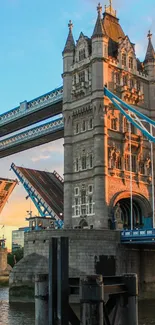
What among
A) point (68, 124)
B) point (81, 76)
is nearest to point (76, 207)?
point (68, 124)

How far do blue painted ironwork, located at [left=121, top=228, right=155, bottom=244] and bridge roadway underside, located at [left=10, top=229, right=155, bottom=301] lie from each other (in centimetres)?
71

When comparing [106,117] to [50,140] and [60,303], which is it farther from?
[60,303]

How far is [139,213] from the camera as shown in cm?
5238

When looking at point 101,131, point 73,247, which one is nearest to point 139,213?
point 101,131

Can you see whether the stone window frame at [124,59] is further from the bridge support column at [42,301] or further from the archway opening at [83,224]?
the bridge support column at [42,301]

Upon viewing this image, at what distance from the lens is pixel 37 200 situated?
63656 millimetres

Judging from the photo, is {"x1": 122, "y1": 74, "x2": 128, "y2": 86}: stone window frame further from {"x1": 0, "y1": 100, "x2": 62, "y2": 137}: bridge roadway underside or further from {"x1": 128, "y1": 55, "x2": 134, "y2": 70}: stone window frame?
{"x1": 0, "y1": 100, "x2": 62, "y2": 137}: bridge roadway underside

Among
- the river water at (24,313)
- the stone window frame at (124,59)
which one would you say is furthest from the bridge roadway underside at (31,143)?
the river water at (24,313)

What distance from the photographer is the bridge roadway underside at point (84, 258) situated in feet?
130

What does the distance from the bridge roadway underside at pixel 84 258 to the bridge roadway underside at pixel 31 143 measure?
1885 cm

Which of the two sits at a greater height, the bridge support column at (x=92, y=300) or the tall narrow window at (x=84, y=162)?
the tall narrow window at (x=84, y=162)

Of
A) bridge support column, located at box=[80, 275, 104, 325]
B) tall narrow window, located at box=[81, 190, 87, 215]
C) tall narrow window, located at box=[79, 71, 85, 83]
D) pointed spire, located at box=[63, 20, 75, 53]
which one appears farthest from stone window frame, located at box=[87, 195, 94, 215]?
bridge support column, located at box=[80, 275, 104, 325]

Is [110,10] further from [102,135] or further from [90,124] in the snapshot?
[102,135]

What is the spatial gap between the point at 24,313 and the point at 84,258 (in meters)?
8.96
